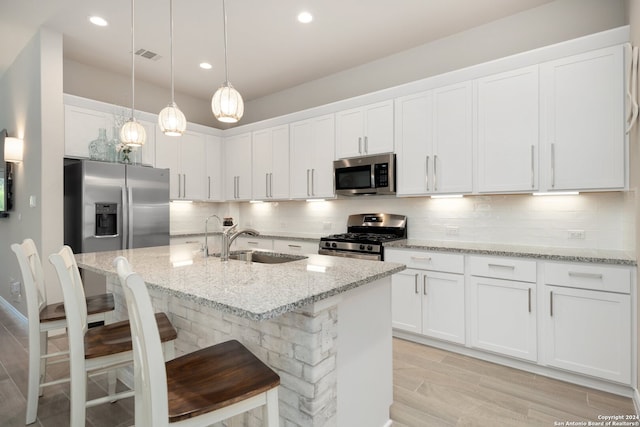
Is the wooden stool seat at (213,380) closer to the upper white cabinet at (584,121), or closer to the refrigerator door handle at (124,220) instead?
the upper white cabinet at (584,121)

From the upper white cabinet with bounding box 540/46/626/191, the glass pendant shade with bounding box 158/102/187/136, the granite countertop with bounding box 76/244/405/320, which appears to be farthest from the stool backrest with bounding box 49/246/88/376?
the upper white cabinet with bounding box 540/46/626/191

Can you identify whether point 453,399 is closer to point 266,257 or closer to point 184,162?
point 266,257

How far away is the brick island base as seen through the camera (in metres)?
1.33

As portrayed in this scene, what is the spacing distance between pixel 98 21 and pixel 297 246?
3.07m

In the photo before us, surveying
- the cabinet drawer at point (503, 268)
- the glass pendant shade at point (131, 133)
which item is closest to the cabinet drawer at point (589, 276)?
the cabinet drawer at point (503, 268)

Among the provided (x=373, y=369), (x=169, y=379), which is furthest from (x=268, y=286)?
(x=373, y=369)

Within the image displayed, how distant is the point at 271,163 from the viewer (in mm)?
4668

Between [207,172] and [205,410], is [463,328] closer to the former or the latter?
[205,410]

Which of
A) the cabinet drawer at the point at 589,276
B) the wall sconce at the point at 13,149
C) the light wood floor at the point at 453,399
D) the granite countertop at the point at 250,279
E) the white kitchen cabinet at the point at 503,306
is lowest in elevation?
the light wood floor at the point at 453,399

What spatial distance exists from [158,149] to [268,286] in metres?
3.76

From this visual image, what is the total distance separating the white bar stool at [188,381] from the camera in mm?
961

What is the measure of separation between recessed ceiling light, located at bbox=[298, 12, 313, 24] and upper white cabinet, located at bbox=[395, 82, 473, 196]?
1176 millimetres

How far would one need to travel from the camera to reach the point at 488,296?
272 cm

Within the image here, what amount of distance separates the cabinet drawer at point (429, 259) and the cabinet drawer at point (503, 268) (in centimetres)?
11
